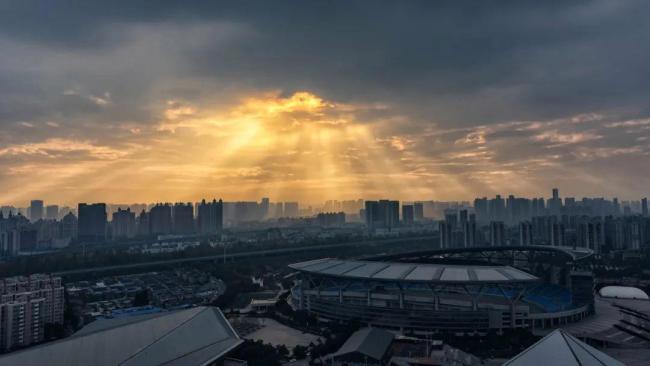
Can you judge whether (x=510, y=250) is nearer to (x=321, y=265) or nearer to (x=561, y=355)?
(x=321, y=265)

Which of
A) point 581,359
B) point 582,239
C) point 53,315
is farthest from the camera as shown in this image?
point 582,239

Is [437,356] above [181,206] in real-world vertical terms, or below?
below

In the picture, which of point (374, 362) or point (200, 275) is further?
point (200, 275)

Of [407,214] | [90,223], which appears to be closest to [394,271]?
[90,223]

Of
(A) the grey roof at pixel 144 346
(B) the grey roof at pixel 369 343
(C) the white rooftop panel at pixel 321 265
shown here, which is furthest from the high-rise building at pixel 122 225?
(A) the grey roof at pixel 144 346

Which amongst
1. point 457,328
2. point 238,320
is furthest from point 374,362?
point 238,320

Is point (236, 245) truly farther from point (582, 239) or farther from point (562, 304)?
point (562, 304)
